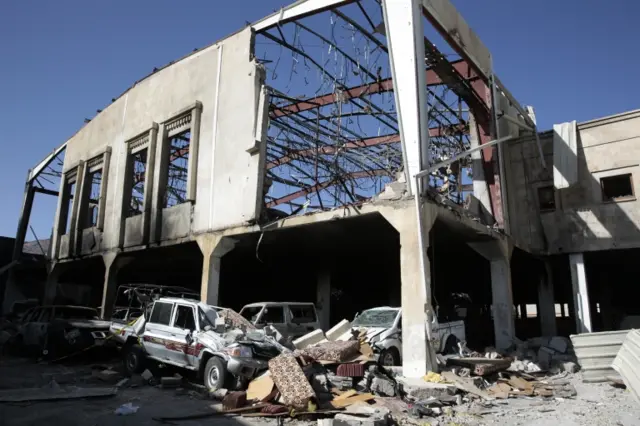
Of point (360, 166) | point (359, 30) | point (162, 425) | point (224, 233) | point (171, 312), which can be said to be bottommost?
point (162, 425)

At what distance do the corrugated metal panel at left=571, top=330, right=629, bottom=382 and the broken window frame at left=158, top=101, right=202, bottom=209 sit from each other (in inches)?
497

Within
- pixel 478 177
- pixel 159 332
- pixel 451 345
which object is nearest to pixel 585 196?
pixel 478 177

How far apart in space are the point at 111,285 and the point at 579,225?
18.8 meters

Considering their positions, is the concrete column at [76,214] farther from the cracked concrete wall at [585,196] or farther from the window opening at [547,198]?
the window opening at [547,198]

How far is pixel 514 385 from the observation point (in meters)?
10.1

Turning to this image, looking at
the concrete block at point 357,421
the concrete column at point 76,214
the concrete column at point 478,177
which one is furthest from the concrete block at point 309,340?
the concrete column at point 76,214

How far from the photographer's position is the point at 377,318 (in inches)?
504

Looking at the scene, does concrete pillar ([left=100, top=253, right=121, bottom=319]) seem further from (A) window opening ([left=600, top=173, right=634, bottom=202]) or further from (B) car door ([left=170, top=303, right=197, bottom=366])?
(A) window opening ([left=600, top=173, right=634, bottom=202])

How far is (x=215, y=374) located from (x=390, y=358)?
4.46 meters

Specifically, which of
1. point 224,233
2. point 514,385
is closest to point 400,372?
point 514,385

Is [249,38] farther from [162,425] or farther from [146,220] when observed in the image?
[162,425]

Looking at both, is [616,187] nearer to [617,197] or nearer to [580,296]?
[617,197]

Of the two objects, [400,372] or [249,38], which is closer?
[400,372]

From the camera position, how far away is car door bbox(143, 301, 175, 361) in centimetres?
1080
